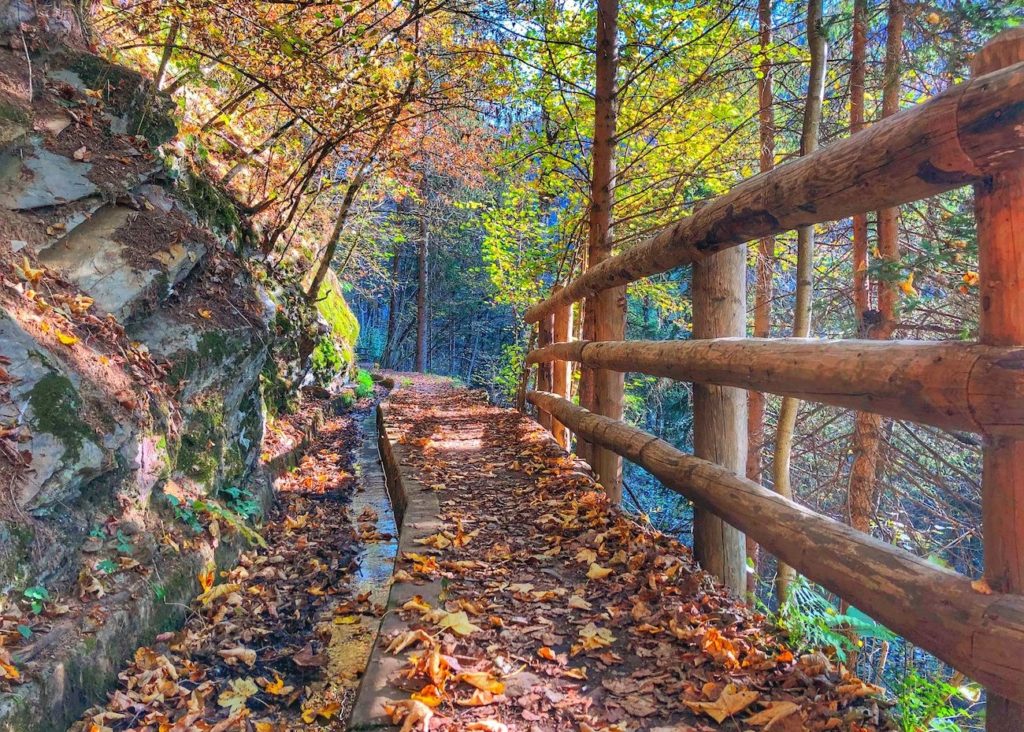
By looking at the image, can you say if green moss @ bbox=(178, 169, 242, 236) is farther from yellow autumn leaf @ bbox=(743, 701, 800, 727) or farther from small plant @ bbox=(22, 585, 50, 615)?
yellow autumn leaf @ bbox=(743, 701, 800, 727)

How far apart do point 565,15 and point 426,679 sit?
729 cm

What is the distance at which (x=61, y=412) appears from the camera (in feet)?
10.7

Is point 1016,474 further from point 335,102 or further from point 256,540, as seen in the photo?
point 335,102

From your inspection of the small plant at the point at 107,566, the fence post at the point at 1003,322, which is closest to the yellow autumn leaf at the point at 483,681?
the fence post at the point at 1003,322

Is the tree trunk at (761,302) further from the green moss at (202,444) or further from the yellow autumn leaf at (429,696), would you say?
the yellow autumn leaf at (429,696)

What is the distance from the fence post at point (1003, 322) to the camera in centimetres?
136

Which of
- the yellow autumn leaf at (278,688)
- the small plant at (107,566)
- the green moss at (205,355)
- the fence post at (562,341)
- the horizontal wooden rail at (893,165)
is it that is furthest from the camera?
the fence post at (562,341)

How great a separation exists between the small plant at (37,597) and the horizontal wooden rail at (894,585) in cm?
310

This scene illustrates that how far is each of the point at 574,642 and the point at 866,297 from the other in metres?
5.68

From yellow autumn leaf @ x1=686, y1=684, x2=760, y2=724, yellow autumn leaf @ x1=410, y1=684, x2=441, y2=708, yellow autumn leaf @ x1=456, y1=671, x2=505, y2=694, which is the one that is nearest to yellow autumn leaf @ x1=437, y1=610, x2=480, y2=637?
yellow autumn leaf @ x1=456, y1=671, x2=505, y2=694

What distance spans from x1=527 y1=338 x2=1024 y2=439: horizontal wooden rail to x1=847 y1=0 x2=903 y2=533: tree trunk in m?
4.19

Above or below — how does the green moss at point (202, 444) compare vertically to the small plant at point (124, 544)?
above

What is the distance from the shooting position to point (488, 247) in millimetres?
11758

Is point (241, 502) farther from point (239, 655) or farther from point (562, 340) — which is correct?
point (562, 340)
